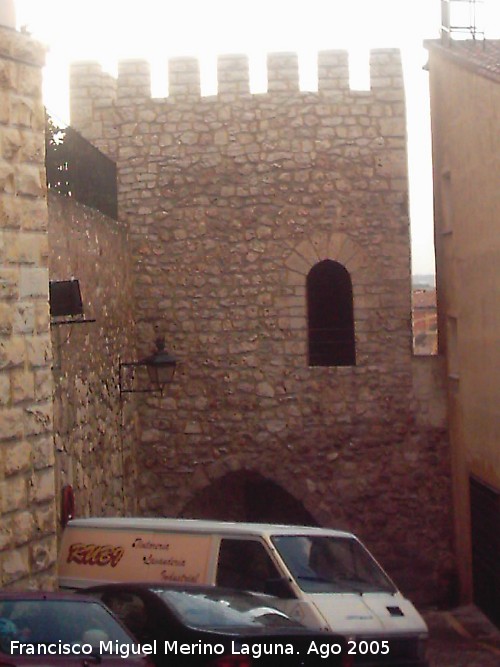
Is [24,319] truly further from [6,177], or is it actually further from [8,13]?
[8,13]

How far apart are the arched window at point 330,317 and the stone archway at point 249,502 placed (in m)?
1.80

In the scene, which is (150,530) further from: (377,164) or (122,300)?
(377,164)

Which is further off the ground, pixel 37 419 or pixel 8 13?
pixel 8 13

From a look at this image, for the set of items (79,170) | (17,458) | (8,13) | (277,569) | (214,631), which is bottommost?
(277,569)

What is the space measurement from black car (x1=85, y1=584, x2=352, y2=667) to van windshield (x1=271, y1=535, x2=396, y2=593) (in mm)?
1872

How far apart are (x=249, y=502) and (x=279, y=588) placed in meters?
7.00

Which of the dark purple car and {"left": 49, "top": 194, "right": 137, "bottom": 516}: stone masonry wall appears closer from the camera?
the dark purple car

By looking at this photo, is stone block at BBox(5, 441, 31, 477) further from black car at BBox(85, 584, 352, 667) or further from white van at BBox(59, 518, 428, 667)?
white van at BBox(59, 518, 428, 667)

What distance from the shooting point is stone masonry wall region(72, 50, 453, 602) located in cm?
1534

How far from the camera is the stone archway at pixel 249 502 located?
16.0 metres

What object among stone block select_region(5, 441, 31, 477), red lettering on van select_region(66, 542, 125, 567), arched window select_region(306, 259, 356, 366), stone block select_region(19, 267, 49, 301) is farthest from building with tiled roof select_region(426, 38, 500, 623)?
stone block select_region(5, 441, 31, 477)

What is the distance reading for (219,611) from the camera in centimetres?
698

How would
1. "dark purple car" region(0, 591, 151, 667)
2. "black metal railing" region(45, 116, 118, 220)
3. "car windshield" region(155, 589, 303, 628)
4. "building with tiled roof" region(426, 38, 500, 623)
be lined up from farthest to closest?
1. "building with tiled roof" region(426, 38, 500, 623)
2. "black metal railing" region(45, 116, 118, 220)
3. "car windshield" region(155, 589, 303, 628)
4. "dark purple car" region(0, 591, 151, 667)

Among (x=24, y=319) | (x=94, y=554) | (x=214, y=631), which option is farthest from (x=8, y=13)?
(x=94, y=554)
